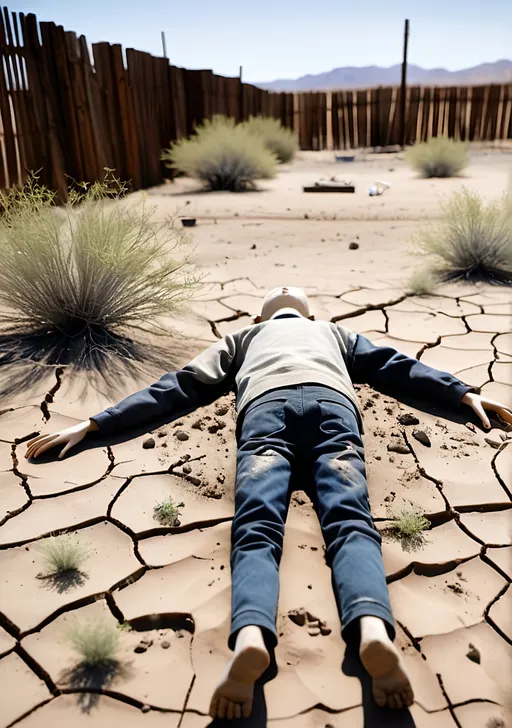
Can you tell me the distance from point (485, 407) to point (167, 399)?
4.55ft

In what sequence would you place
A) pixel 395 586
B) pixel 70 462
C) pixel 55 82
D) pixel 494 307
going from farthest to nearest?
1. pixel 55 82
2. pixel 494 307
3. pixel 70 462
4. pixel 395 586

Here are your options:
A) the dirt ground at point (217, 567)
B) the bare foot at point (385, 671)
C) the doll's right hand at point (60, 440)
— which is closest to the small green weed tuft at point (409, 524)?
the dirt ground at point (217, 567)

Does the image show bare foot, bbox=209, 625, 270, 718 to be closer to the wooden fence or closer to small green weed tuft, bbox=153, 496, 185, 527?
small green weed tuft, bbox=153, 496, 185, 527

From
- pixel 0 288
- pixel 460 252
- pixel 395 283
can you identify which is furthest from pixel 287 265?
pixel 0 288

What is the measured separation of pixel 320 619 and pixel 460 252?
372cm

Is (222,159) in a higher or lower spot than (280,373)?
higher

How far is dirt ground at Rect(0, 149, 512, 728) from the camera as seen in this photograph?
57.1 inches

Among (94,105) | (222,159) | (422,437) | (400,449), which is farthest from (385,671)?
(222,159)

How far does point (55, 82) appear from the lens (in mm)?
6699

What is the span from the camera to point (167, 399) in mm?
2621

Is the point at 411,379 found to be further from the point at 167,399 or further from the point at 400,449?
the point at 167,399

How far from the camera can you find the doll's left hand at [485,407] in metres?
2.55

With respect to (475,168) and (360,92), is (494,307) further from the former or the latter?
(360,92)

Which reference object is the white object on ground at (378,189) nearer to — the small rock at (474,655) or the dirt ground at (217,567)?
the dirt ground at (217,567)
